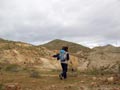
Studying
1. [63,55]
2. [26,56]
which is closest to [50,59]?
[26,56]

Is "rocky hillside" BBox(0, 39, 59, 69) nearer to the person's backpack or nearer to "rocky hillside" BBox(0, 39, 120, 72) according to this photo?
"rocky hillside" BBox(0, 39, 120, 72)

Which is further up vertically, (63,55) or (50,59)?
(50,59)

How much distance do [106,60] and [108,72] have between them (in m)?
2.52

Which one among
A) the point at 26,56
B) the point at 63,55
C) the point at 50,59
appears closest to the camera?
the point at 63,55

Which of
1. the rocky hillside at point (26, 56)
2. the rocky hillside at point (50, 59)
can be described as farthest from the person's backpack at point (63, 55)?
the rocky hillside at point (26, 56)

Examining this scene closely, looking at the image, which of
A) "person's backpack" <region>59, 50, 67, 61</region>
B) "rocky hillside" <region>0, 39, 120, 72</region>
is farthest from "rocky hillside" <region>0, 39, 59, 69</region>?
"person's backpack" <region>59, 50, 67, 61</region>

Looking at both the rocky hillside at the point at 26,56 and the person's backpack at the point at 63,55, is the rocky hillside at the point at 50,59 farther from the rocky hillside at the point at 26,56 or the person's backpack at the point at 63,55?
the person's backpack at the point at 63,55

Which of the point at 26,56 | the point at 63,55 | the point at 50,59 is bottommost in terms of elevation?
the point at 63,55

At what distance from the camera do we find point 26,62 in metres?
32.2

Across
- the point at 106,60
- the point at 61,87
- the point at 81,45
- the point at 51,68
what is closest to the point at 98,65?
the point at 106,60

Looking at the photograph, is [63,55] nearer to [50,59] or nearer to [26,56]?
[50,59]

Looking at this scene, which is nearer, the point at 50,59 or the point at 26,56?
the point at 50,59

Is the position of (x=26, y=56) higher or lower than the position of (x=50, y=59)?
higher

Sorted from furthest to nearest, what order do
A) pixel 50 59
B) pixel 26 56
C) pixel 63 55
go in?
pixel 26 56, pixel 50 59, pixel 63 55
